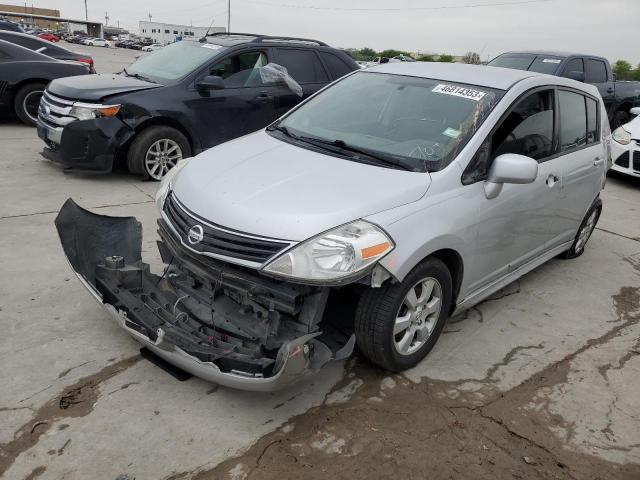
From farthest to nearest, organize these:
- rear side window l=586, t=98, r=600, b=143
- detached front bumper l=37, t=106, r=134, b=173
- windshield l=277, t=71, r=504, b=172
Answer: detached front bumper l=37, t=106, r=134, b=173 < rear side window l=586, t=98, r=600, b=143 < windshield l=277, t=71, r=504, b=172

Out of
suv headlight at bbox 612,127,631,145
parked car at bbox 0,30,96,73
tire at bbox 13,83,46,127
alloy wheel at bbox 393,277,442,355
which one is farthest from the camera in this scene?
parked car at bbox 0,30,96,73

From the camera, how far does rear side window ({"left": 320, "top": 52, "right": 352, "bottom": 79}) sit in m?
7.61

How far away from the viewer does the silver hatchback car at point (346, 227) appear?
2.67 m

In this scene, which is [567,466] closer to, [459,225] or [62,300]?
[459,225]

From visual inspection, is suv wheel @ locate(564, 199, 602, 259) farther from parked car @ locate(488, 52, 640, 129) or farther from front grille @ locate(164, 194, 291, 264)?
parked car @ locate(488, 52, 640, 129)

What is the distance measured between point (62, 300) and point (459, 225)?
8.76 ft

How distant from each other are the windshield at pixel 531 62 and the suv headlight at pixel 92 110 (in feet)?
23.1

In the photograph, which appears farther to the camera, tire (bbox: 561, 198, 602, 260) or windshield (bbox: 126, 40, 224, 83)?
windshield (bbox: 126, 40, 224, 83)

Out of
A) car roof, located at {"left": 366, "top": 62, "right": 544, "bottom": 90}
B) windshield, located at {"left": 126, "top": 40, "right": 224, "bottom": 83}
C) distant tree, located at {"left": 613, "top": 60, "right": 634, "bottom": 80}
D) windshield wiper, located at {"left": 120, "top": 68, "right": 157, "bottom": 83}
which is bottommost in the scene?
distant tree, located at {"left": 613, "top": 60, "right": 634, "bottom": 80}

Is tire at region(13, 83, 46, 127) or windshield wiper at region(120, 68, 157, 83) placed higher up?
windshield wiper at region(120, 68, 157, 83)

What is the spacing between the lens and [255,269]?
2.65m

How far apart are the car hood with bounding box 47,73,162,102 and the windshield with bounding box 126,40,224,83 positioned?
265 millimetres

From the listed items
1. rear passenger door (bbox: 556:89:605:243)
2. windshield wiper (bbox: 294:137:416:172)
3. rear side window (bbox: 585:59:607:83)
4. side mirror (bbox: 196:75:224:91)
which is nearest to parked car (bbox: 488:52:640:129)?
rear side window (bbox: 585:59:607:83)

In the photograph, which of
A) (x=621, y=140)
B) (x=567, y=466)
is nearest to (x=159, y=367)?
(x=567, y=466)
